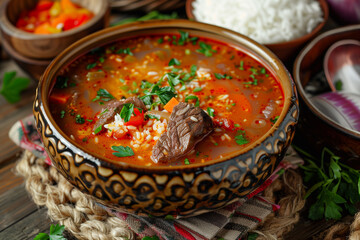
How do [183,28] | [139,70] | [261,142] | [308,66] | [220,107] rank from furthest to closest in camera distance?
[308,66]
[183,28]
[139,70]
[220,107]
[261,142]

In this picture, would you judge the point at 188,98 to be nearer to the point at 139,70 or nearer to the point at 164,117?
the point at 164,117

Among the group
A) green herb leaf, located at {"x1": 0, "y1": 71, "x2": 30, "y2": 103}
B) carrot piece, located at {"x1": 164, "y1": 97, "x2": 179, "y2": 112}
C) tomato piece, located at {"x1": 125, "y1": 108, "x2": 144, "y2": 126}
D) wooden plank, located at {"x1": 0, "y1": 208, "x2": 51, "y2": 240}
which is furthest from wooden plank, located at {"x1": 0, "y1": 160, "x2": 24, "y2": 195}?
carrot piece, located at {"x1": 164, "y1": 97, "x2": 179, "y2": 112}

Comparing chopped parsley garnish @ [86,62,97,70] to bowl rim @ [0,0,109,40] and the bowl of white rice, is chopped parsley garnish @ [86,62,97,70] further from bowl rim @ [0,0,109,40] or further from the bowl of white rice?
the bowl of white rice

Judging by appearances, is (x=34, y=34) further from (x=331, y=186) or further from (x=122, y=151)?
(x=331, y=186)

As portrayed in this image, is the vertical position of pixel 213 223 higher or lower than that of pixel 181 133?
lower

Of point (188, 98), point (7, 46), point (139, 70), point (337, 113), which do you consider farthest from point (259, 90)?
point (7, 46)


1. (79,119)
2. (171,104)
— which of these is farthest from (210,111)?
(79,119)
